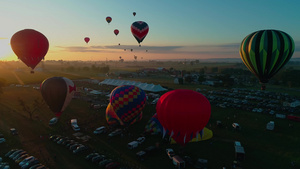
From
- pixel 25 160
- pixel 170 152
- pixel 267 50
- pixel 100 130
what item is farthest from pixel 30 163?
pixel 267 50

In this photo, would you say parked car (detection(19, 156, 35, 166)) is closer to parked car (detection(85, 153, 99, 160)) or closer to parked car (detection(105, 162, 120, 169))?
parked car (detection(85, 153, 99, 160))

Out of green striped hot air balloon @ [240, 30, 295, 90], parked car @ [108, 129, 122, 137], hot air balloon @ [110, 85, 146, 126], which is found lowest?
parked car @ [108, 129, 122, 137]

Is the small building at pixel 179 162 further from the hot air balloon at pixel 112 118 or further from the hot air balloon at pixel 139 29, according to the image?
the hot air balloon at pixel 139 29

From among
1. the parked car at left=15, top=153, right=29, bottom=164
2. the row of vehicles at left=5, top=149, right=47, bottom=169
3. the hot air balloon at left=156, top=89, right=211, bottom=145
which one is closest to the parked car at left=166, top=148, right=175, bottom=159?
the hot air balloon at left=156, top=89, right=211, bottom=145

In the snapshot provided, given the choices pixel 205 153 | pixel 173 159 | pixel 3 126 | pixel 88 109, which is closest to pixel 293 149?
pixel 205 153

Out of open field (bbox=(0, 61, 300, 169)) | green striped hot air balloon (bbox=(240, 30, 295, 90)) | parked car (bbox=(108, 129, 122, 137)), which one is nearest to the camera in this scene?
open field (bbox=(0, 61, 300, 169))

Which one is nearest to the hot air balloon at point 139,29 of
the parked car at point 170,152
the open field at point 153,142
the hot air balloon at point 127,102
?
the open field at point 153,142
